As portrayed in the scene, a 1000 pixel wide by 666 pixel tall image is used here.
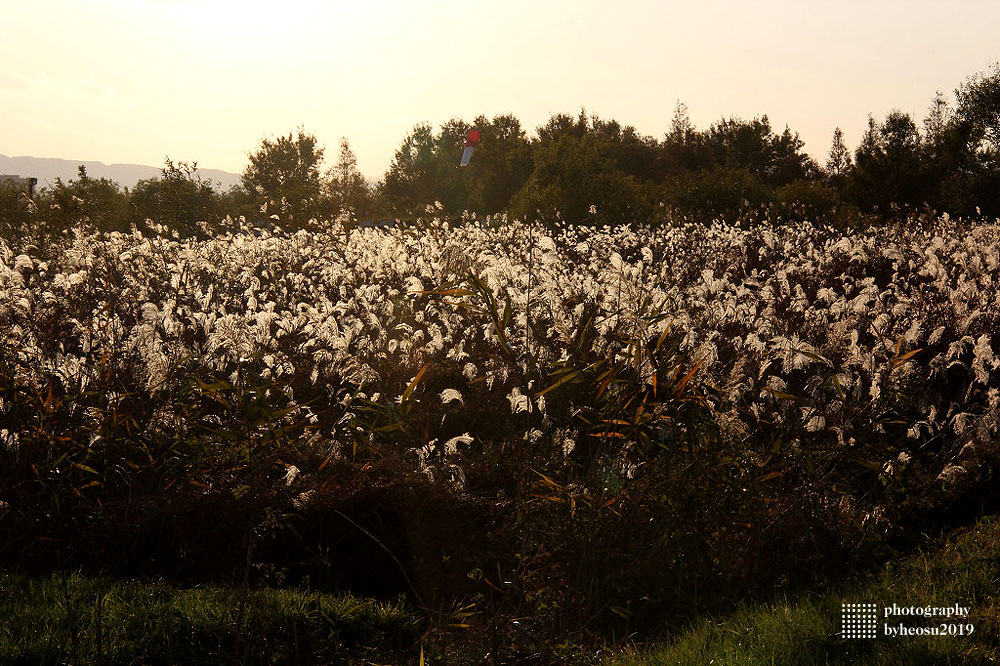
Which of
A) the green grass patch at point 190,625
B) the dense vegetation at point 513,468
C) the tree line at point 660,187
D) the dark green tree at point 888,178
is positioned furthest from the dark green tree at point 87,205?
the dark green tree at point 888,178

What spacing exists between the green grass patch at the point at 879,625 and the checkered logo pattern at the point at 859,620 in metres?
0.02

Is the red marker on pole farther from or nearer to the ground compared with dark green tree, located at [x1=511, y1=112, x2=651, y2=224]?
farther from the ground

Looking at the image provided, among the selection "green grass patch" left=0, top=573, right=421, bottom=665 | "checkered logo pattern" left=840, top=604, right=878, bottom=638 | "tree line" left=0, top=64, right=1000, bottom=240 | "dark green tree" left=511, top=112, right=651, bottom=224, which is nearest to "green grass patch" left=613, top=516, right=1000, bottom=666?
"checkered logo pattern" left=840, top=604, right=878, bottom=638

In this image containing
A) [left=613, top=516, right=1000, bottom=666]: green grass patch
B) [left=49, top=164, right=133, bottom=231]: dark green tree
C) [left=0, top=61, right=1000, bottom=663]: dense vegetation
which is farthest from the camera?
[left=49, top=164, right=133, bottom=231]: dark green tree

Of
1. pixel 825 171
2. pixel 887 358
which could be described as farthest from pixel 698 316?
pixel 825 171

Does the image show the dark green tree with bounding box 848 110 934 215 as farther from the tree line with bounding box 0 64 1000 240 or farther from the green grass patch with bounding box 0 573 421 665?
the green grass patch with bounding box 0 573 421 665

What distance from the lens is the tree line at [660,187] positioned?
21375 mm

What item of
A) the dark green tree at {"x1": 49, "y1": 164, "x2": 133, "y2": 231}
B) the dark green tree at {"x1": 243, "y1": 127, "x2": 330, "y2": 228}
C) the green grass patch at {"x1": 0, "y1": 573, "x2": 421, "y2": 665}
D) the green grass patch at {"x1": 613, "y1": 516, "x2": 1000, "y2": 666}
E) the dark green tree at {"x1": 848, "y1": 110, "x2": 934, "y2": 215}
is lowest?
the green grass patch at {"x1": 0, "y1": 573, "x2": 421, "y2": 665}

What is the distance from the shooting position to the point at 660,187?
1080 inches

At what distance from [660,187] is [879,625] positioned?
2517 centimetres

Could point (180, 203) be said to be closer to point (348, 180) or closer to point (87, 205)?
Answer: point (87, 205)

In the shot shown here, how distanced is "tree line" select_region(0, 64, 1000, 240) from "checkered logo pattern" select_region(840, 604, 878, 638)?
9.76 metres

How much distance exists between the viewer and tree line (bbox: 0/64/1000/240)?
2138 cm

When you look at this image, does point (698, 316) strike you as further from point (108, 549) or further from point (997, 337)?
point (108, 549)
